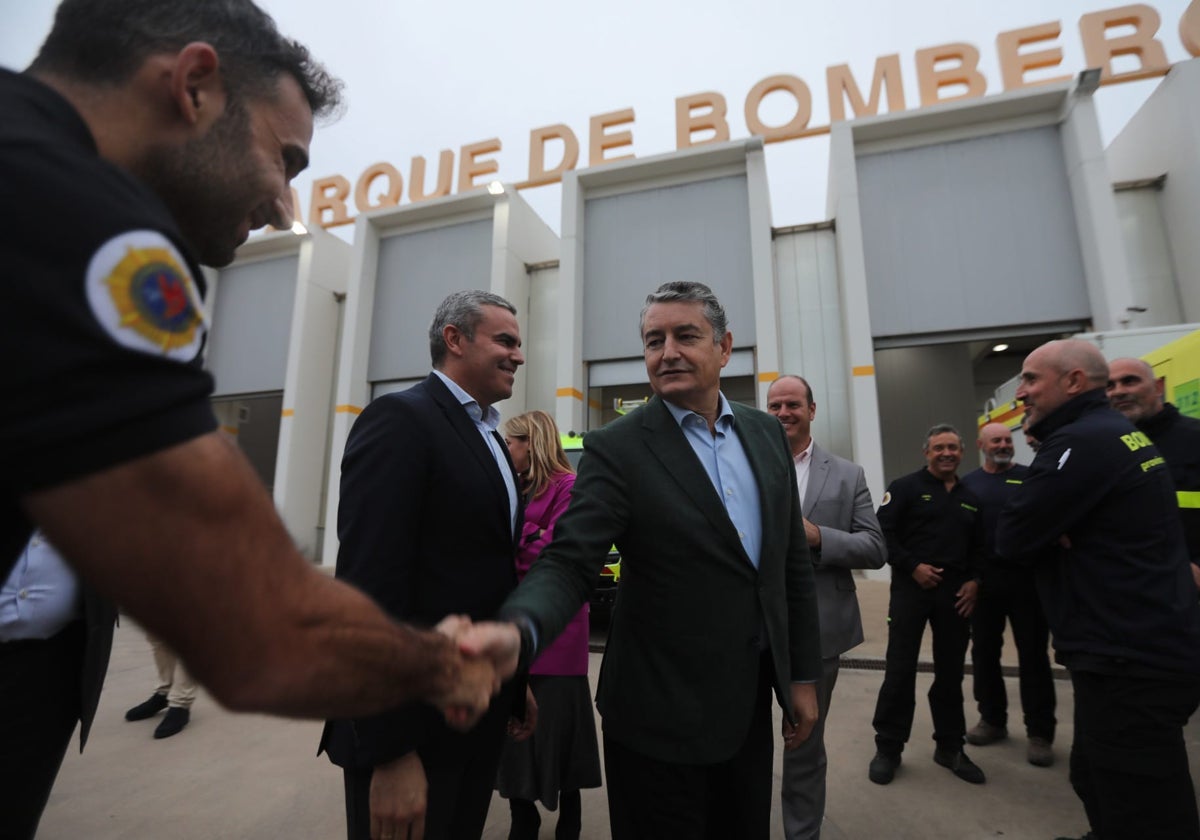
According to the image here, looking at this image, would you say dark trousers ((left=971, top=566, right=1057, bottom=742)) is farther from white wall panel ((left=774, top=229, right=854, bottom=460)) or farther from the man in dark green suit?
white wall panel ((left=774, top=229, right=854, bottom=460))

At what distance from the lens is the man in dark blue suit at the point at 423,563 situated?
1.42m

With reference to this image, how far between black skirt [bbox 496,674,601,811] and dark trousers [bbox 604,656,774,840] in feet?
3.57

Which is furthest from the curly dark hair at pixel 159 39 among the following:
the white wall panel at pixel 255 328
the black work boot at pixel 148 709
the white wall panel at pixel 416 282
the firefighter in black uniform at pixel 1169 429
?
the white wall panel at pixel 255 328

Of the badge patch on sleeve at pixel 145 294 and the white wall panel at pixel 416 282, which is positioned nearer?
the badge patch on sleeve at pixel 145 294

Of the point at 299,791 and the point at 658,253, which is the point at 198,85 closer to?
the point at 299,791

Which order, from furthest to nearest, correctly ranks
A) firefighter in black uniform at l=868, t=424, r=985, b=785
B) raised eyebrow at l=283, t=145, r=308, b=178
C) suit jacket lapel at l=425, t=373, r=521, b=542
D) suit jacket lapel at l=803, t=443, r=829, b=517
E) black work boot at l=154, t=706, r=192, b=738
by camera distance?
black work boot at l=154, t=706, r=192, b=738
firefighter in black uniform at l=868, t=424, r=985, b=785
suit jacket lapel at l=803, t=443, r=829, b=517
suit jacket lapel at l=425, t=373, r=521, b=542
raised eyebrow at l=283, t=145, r=308, b=178

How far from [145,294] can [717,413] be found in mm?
1734

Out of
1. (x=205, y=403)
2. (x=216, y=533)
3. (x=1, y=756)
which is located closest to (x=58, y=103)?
(x=205, y=403)

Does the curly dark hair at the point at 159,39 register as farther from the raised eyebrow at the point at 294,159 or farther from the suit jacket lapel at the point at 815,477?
the suit jacket lapel at the point at 815,477

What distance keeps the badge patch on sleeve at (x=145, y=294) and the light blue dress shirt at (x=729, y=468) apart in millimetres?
1459

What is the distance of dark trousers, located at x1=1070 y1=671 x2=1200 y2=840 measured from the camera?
199 centimetres

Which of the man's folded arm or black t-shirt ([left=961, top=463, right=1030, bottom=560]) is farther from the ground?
black t-shirt ([left=961, top=463, right=1030, bottom=560])

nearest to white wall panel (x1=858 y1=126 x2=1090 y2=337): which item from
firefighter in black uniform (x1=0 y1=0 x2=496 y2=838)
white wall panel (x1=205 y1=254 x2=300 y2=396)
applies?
firefighter in black uniform (x1=0 y1=0 x2=496 y2=838)

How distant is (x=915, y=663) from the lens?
371cm
